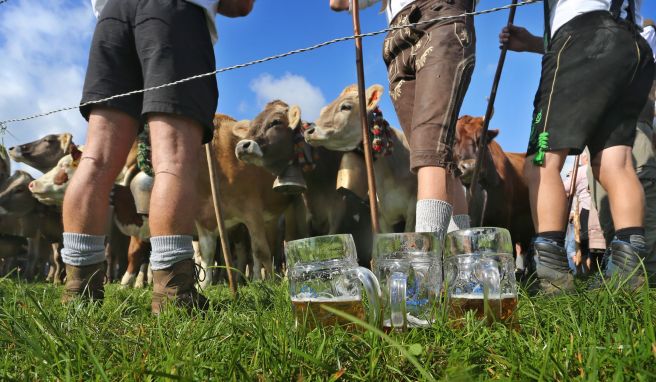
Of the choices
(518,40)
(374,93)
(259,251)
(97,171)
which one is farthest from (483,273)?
(259,251)

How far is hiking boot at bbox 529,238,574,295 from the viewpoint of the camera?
7.72 feet

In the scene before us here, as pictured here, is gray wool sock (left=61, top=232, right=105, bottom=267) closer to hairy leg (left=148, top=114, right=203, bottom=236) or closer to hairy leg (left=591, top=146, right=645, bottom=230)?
hairy leg (left=148, top=114, right=203, bottom=236)

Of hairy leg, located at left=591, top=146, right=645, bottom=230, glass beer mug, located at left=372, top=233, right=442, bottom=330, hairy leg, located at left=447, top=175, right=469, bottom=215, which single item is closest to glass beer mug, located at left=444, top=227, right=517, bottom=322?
glass beer mug, located at left=372, top=233, right=442, bottom=330

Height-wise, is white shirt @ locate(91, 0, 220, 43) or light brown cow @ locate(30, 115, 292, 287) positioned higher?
white shirt @ locate(91, 0, 220, 43)

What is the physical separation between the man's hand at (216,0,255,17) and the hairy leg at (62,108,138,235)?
0.75 metres

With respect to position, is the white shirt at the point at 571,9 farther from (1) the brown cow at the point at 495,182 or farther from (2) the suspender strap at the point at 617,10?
(1) the brown cow at the point at 495,182

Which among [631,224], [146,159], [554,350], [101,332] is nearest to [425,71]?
[631,224]

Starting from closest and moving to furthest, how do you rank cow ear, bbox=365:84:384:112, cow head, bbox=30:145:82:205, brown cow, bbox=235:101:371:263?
1. cow ear, bbox=365:84:384:112
2. brown cow, bbox=235:101:371:263
3. cow head, bbox=30:145:82:205

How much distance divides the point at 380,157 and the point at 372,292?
446 centimetres

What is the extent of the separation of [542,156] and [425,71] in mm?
726

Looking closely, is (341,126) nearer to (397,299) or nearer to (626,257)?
(626,257)

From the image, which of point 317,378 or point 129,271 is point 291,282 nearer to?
point 317,378

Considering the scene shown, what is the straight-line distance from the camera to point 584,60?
2539 millimetres

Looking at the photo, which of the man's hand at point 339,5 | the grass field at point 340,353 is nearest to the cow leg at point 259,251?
the man's hand at point 339,5
